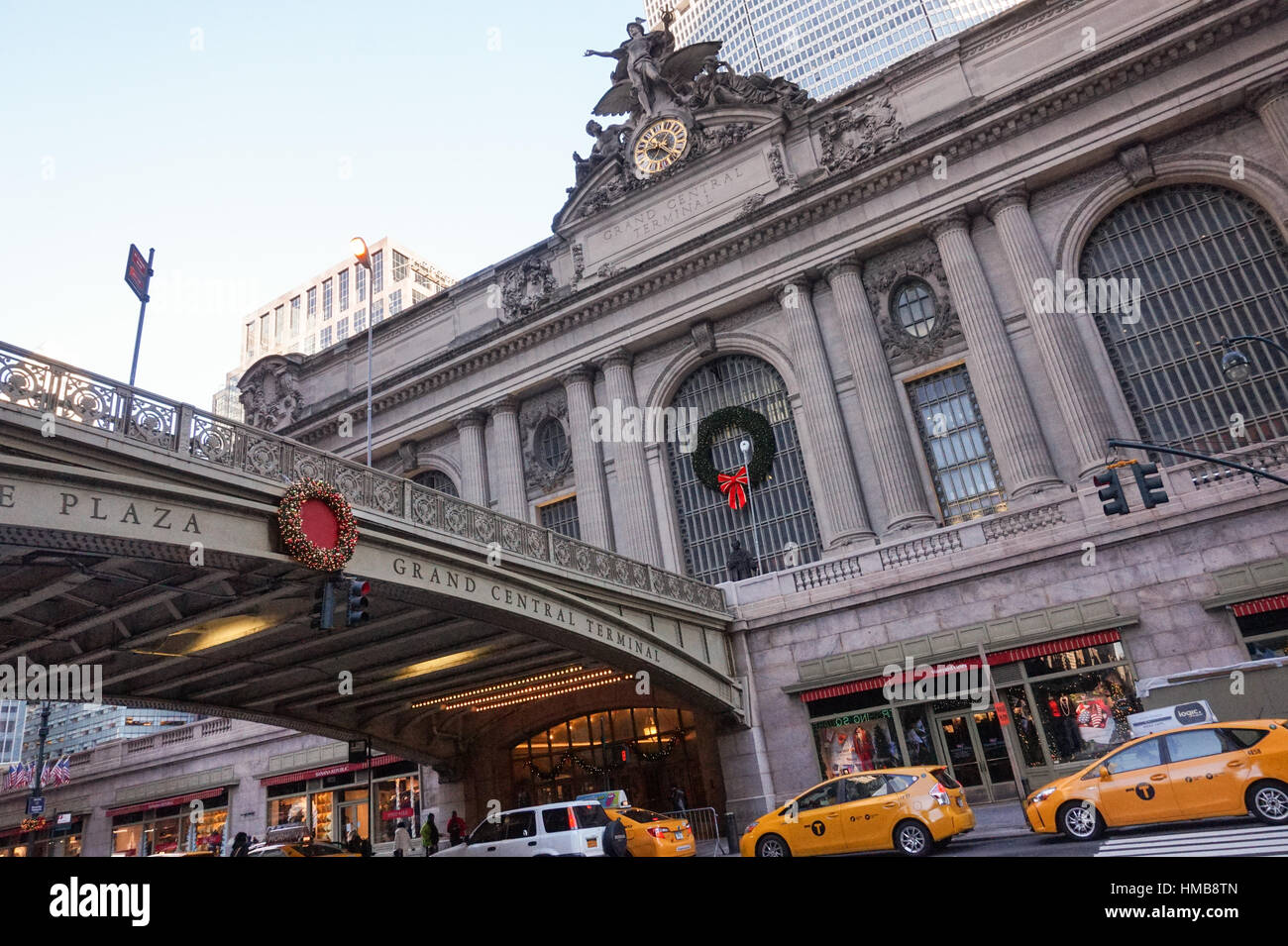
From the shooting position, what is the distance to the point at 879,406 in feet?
91.0

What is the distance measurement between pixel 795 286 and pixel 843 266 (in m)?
1.78

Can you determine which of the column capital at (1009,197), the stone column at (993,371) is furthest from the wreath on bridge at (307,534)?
the column capital at (1009,197)

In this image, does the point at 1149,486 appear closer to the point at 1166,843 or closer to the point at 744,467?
the point at 1166,843

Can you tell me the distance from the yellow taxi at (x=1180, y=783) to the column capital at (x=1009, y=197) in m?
20.0

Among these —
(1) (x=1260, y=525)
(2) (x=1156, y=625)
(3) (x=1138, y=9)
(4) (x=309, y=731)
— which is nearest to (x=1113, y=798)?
(2) (x=1156, y=625)

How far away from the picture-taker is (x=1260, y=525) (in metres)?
19.9

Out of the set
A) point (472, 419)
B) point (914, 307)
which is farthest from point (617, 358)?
point (914, 307)

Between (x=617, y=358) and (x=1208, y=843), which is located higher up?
(x=617, y=358)

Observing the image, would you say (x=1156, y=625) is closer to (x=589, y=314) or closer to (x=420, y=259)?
(x=589, y=314)

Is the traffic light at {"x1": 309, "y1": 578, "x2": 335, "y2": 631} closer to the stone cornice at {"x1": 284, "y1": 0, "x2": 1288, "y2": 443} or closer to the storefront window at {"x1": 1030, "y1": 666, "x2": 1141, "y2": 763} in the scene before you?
the storefront window at {"x1": 1030, "y1": 666, "x2": 1141, "y2": 763}

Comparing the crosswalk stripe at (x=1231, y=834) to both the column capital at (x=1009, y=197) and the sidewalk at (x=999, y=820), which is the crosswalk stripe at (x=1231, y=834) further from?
the column capital at (x=1009, y=197)

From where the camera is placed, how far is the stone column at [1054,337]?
80.2ft

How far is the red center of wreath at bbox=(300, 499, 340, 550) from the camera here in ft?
44.4
